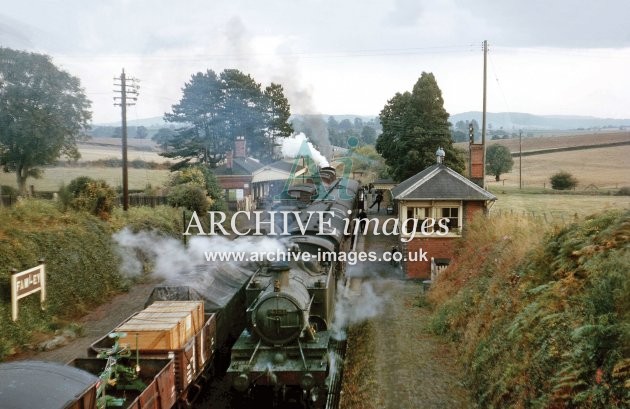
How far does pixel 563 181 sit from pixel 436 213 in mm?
23761

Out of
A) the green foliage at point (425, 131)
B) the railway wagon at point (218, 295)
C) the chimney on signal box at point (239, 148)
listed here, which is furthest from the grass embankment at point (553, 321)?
the chimney on signal box at point (239, 148)

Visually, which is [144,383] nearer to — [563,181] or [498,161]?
[563,181]

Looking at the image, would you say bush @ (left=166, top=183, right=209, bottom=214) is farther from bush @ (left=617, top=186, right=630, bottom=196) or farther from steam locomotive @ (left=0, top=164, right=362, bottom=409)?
bush @ (left=617, top=186, right=630, bottom=196)

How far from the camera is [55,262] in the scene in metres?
16.0

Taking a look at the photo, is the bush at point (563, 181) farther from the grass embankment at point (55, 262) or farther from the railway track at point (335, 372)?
the grass embankment at point (55, 262)

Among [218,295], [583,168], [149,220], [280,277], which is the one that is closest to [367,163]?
[583,168]

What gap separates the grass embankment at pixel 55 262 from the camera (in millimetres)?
13414

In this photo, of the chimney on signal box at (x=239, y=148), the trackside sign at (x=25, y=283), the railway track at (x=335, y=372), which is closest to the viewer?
the railway track at (x=335, y=372)

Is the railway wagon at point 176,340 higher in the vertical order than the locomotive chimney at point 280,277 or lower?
lower

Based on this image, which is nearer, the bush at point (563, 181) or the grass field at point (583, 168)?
the grass field at point (583, 168)

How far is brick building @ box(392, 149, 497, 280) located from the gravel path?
3.40 metres

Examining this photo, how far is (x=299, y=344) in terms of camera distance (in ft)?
31.6

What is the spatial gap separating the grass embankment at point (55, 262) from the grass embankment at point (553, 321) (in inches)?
461

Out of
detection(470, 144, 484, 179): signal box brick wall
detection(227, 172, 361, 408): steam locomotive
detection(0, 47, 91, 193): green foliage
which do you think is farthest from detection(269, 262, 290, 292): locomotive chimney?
detection(0, 47, 91, 193): green foliage
